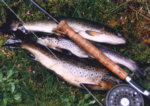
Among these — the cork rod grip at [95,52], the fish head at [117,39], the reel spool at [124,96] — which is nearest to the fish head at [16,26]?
the cork rod grip at [95,52]

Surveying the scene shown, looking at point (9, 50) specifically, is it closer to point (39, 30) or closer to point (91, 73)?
point (39, 30)

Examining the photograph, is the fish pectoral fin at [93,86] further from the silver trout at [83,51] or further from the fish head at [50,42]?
the fish head at [50,42]

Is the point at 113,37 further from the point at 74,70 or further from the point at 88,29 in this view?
the point at 74,70

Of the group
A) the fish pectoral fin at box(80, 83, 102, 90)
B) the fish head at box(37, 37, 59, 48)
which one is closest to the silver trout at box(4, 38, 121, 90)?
the fish pectoral fin at box(80, 83, 102, 90)

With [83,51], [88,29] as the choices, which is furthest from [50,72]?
[88,29]

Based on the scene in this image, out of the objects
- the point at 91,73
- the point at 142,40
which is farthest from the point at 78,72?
the point at 142,40
